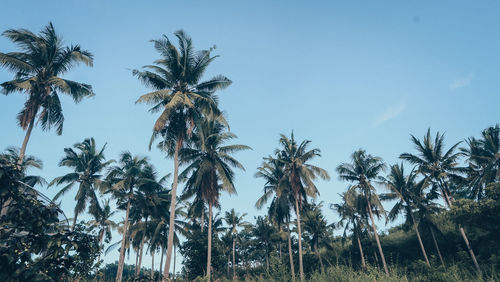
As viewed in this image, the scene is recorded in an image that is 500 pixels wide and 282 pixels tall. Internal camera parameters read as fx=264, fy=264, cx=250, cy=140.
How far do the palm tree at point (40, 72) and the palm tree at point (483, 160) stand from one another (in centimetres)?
3087

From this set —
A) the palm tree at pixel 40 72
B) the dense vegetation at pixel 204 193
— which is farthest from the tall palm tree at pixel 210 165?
the palm tree at pixel 40 72

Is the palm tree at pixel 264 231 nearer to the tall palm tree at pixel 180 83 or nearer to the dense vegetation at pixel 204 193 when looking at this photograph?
the dense vegetation at pixel 204 193

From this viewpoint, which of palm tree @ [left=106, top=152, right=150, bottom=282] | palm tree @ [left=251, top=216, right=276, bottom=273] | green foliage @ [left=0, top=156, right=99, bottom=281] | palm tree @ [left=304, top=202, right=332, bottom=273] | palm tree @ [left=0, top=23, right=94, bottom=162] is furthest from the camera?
palm tree @ [left=251, top=216, right=276, bottom=273]

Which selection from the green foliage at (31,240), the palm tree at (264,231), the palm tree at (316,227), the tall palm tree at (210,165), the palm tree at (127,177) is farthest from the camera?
the palm tree at (264,231)

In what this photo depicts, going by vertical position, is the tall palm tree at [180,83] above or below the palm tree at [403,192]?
above

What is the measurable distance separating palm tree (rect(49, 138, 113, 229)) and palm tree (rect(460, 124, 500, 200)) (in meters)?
33.2

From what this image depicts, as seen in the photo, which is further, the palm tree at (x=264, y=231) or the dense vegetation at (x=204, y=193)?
the palm tree at (x=264, y=231)

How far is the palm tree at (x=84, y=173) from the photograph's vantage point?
2442 centimetres

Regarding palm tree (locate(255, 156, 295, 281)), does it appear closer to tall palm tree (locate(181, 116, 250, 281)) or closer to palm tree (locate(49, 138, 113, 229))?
tall palm tree (locate(181, 116, 250, 281))

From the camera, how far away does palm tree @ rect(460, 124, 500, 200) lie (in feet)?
71.9

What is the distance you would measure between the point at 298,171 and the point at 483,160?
1588cm

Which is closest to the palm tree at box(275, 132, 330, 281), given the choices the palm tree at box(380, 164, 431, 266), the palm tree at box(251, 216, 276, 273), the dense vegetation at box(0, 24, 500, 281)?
the dense vegetation at box(0, 24, 500, 281)

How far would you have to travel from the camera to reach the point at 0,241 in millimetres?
3963

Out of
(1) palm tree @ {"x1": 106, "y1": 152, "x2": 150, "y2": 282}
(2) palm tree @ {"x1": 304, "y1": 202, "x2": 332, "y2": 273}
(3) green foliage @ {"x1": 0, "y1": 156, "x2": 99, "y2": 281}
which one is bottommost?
(3) green foliage @ {"x1": 0, "y1": 156, "x2": 99, "y2": 281}
